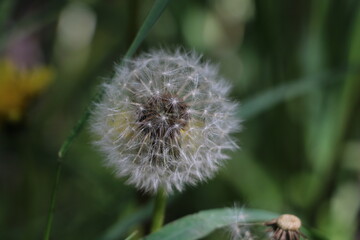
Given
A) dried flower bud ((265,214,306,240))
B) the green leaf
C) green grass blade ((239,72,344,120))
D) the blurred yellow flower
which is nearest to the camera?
dried flower bud ((265,214,306,240))

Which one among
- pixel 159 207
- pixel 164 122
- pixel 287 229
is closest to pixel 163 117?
pixel 164 122

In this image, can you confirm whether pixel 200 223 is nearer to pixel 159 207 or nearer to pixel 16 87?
pixel 159 207

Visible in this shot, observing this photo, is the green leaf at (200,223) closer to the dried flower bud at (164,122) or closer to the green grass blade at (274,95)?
the dried flower bud at (164,122)

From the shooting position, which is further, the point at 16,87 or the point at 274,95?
the point at 16,87

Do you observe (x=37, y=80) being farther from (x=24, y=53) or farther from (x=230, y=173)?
(x=24, y=53)

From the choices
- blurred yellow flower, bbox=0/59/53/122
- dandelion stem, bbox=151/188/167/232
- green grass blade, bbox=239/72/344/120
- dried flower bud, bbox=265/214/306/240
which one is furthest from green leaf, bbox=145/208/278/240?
blurred yellow flower, bbox=0/59/53/122

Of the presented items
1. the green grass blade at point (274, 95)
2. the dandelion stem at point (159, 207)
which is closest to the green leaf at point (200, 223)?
the dandelion stem at point (159, 207)

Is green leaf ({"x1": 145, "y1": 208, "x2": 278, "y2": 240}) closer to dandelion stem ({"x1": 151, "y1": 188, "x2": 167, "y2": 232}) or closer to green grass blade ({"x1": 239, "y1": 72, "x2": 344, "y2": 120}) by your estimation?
dandelion stem ({"x1": 151, "y1": 188, "x2": 167, "y2": 232})

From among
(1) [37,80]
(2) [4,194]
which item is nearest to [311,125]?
(1) [37,80]
